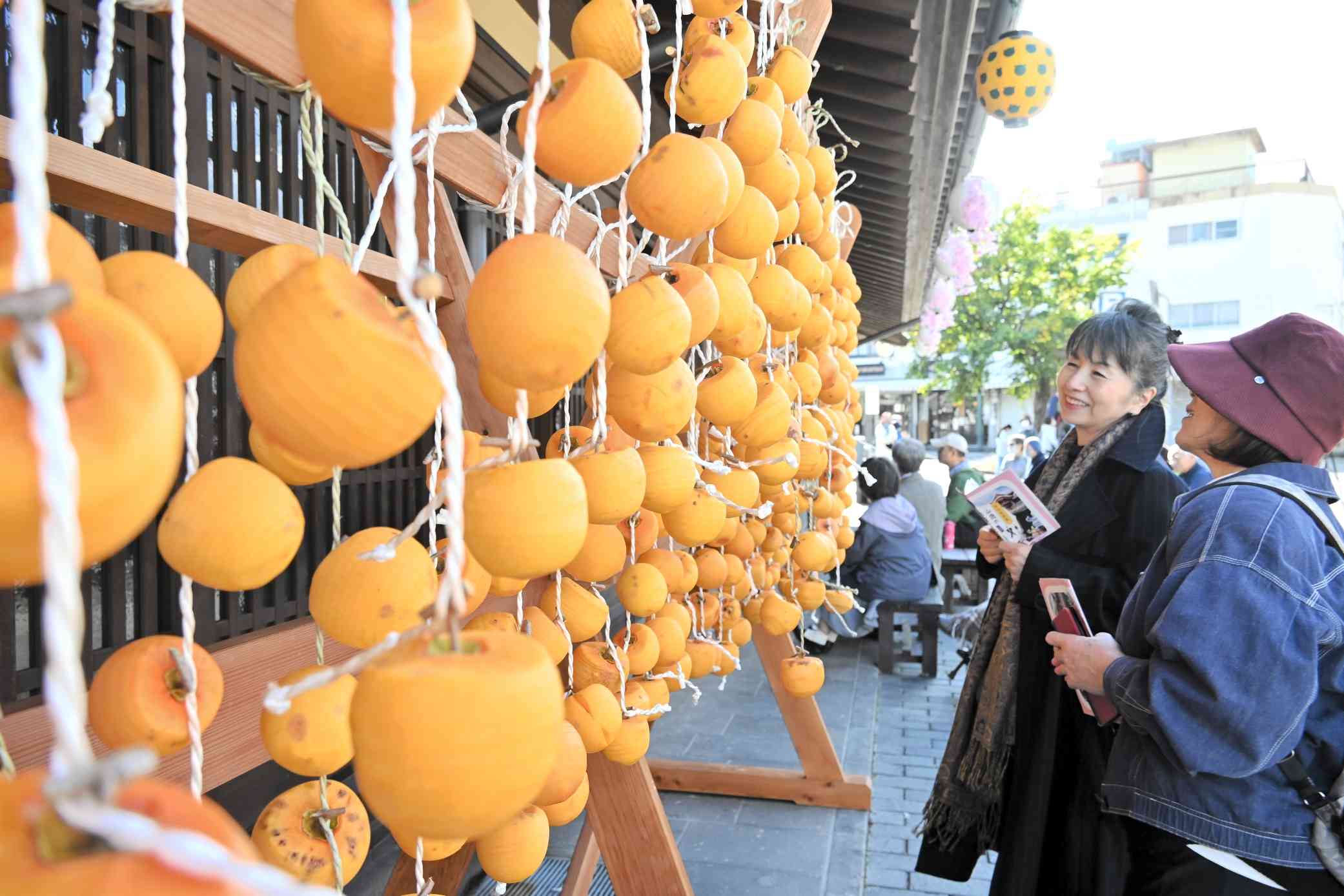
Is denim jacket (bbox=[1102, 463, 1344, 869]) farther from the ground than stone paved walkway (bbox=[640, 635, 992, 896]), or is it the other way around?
denim jacket (bbox=[1102, 463, 1344, 869])

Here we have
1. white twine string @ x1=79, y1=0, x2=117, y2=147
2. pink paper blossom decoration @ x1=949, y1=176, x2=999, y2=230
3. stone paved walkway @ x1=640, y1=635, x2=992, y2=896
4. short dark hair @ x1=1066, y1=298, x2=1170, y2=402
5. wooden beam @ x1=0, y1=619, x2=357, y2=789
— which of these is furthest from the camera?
pink paper blossom decoration @ x1=949, y1=176, x2=999, y2=230

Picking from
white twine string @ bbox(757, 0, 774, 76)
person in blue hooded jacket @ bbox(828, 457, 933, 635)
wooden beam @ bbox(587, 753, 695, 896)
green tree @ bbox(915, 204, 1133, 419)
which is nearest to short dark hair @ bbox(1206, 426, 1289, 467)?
white twine string @ bbox(757, 0, 774, 76)

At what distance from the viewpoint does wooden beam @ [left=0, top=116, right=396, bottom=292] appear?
0.70 m

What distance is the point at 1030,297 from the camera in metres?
20.1

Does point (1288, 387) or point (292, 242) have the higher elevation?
point (292, 242)

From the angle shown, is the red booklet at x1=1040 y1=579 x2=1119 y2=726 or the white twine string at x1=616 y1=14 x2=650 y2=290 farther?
the red booklet at x1=1040 y1=579 x2=1119 y2=726

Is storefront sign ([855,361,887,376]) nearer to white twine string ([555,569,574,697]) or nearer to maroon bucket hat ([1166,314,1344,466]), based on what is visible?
maroon bucket hat ([1166,314,1344,466])

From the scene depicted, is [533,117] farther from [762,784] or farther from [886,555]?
[886,555]

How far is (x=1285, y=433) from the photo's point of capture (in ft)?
5.16

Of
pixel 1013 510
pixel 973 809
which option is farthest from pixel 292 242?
pixel 973 809

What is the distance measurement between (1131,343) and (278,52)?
1993 mm

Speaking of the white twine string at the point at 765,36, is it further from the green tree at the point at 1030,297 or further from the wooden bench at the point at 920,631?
the green tree at the point at 1030,297

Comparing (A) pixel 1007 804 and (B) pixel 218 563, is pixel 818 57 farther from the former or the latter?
(B) pixel 218 563

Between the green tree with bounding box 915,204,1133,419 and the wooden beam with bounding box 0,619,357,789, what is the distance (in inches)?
783
